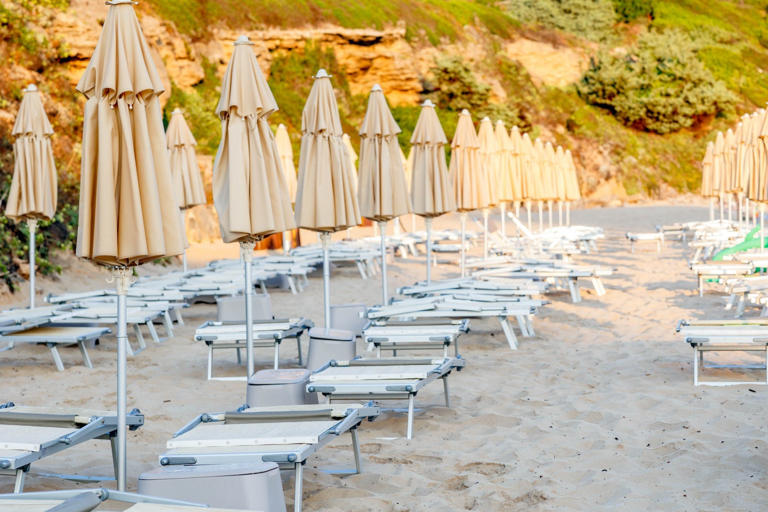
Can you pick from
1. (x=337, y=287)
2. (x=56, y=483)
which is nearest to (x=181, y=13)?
(x=337, y=287)

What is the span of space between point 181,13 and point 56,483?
27037 millimetres

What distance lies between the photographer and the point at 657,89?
39.4 m

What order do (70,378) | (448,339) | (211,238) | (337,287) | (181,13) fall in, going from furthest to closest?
1. (181,13)
2. (211,238)
3. (337,287)
4. (70,378)
5. (448,339)

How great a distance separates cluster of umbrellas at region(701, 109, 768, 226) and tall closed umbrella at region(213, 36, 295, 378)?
277 inches

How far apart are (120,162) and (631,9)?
47921 millimetres

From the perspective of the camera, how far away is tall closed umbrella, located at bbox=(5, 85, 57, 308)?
30.4ft

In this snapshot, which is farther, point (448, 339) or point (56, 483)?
point (448, 339)

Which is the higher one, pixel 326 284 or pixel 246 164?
pixel 246 164

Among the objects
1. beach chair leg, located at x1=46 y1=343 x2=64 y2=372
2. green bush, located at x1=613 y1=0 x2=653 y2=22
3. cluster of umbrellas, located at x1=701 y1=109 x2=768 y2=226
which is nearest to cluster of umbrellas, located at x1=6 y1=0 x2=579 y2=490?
beach chair leg, located at x1=46 y1=343 x2=64 y2=372

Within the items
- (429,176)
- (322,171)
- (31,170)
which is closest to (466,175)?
(429,176)

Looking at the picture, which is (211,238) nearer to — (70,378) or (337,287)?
(337,287)

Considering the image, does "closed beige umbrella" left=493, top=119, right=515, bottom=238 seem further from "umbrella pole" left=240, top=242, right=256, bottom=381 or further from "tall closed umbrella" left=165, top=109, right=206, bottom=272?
"umbrella pole" left=240, top=242, right=256, bottom=381

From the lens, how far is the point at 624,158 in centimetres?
3756

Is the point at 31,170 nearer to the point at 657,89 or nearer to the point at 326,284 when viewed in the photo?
the point at 326,284
